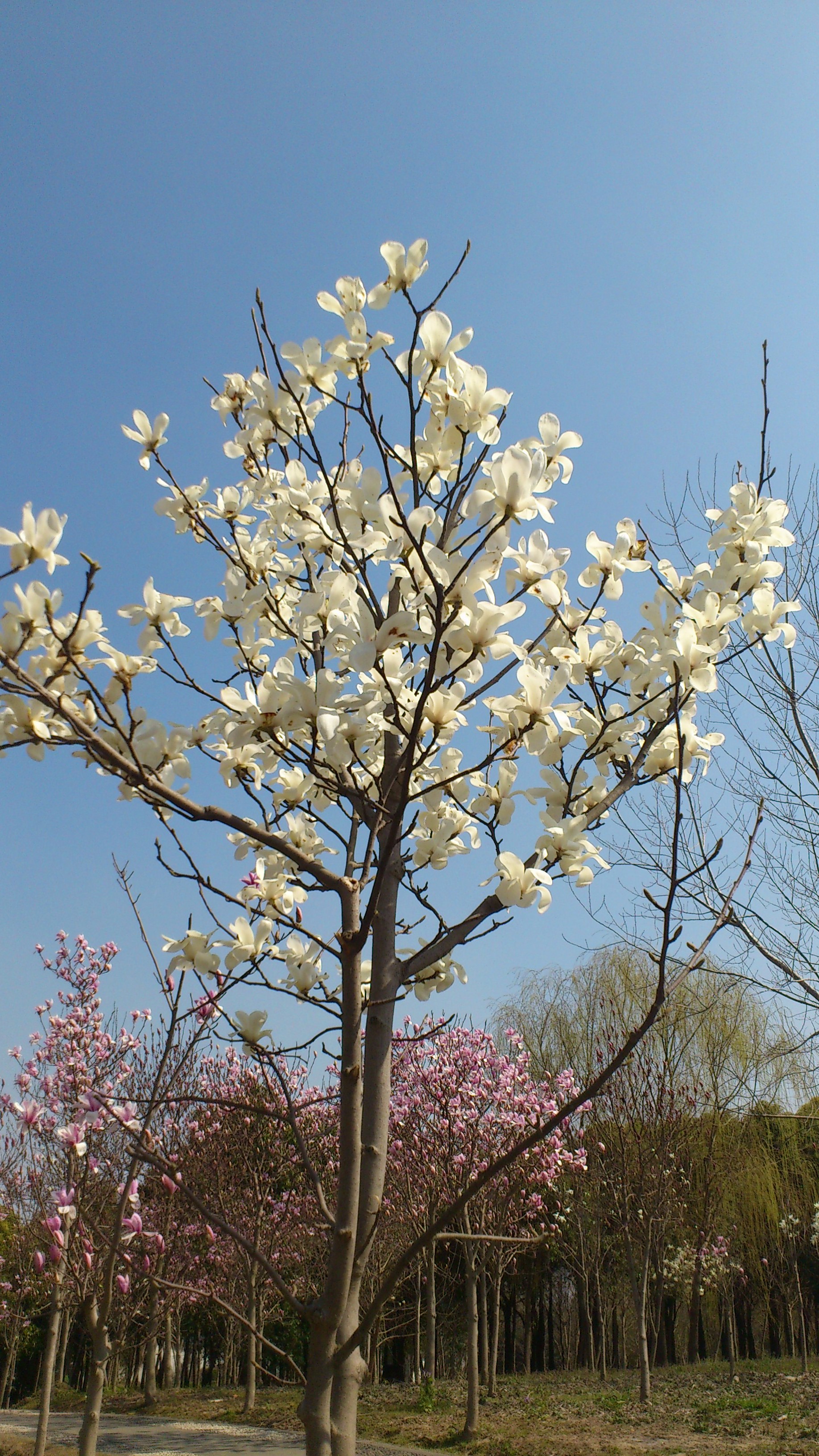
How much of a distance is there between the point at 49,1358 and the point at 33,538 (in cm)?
901

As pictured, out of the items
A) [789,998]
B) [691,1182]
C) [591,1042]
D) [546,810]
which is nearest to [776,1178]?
[691,1182]

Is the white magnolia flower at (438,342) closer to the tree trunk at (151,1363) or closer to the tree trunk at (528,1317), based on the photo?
the tree trunk at (151,1363)

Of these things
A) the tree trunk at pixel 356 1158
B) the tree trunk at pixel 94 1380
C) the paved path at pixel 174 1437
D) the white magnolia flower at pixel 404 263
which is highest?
the white magnolia flower at pixel 404 263

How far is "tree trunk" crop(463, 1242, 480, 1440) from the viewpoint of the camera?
8.80 meters

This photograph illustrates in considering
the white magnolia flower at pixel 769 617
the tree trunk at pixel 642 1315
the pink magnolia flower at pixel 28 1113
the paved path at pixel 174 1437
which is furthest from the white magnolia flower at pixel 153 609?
the tree trunk at pixel 642 1315

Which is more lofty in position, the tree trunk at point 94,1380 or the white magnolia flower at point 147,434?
the white magnolia flower at point 147,434

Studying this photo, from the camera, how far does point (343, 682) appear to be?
1289 mm

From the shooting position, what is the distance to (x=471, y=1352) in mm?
9203

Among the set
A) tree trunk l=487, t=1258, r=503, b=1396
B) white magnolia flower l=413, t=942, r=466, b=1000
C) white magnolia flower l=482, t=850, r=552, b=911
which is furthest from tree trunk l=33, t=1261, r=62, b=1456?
white magnolia flower l=482, t=850, r=552, b=911

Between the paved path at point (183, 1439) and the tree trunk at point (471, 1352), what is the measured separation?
708mm

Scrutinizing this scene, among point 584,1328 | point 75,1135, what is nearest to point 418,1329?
point 584,1328

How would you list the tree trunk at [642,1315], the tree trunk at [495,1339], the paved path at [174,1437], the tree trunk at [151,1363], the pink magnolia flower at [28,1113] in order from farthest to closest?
the tree trunk at [151,1363] < the tree trunk at [495,1339] < the tree trunk at [642,1315] < the paved path at [174,1437] < the pink magnolia flower at [28,1113]

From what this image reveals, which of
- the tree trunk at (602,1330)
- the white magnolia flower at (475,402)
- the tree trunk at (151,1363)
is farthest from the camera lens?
the tree trunk at (602,1330)

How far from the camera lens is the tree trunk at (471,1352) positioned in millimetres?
8797
